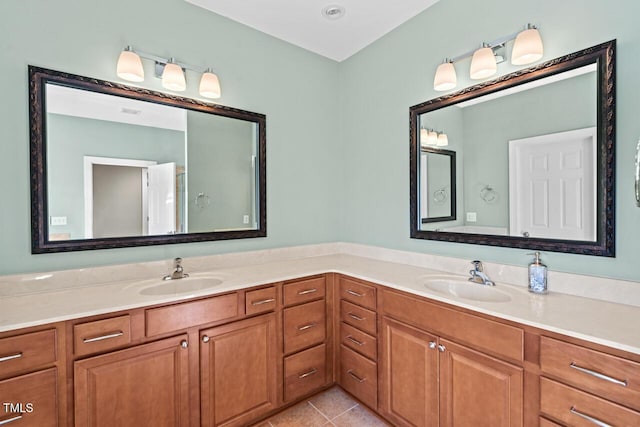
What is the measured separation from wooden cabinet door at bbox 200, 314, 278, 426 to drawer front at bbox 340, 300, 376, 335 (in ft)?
1.65

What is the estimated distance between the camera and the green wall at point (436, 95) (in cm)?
134

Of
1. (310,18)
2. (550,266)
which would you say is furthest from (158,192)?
(550,266)

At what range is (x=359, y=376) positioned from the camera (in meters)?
1.98

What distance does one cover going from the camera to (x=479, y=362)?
4.44ft

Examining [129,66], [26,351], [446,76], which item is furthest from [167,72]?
[446,76]

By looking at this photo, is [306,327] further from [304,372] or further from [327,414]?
[327,414]

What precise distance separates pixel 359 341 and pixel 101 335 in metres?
1.41

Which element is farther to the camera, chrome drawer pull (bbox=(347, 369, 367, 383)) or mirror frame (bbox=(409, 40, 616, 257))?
chrome drawer pull (bbox=(347, 369, 367, 383))

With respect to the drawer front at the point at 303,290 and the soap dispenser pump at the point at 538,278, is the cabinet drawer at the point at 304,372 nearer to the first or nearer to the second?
the drawer front at the point at 303,290

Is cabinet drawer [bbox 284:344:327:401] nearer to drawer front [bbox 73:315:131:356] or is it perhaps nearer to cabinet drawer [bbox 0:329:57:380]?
drawer front [bbox 73:315:131:356]

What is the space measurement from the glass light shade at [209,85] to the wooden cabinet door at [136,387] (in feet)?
5.02

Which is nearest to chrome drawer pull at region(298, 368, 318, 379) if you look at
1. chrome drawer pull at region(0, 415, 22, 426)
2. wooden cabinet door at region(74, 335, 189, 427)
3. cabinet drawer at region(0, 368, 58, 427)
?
wooden cabinet door at region(74, 335, 189, 427)

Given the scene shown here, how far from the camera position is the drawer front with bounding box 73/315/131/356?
50.4 inches

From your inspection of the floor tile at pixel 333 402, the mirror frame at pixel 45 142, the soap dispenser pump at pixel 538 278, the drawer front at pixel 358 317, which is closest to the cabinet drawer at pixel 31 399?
the mirror frame at pixel 45 142
